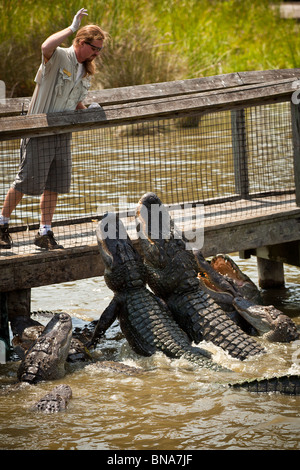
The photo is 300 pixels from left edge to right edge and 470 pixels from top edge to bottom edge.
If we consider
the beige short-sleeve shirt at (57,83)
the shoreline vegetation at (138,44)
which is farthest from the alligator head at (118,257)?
the shoreline vegetation at (138,44)

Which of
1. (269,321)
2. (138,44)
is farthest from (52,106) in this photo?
(138,44)

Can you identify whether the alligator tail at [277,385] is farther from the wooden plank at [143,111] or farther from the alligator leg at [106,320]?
the wooden plank at [143,111]

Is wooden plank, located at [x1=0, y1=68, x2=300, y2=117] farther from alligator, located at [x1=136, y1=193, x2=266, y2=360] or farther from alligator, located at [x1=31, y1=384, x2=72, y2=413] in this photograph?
alligator, located at [x1=31, y1=384, x2=72, y2=413]

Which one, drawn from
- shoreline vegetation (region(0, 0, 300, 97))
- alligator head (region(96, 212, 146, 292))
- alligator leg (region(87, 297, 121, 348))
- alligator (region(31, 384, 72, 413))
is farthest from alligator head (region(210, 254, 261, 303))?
shoreline vegetation (region(0, 0, 300, 97))

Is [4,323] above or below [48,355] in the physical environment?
above

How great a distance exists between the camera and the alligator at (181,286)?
5375mm

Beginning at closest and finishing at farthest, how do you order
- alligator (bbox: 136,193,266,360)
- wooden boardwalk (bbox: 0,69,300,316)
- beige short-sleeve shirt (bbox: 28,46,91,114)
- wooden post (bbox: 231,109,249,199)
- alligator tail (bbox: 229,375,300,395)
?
1. alligator tail (bbox: 229,375,300,395)
2. alligator (bbox: 136,193,266,360)
3. wooden boardwalk (bbox: 0,69,300,316)
4. beige short-sleeve shirt (bbox: 28,46,91,114)
5. wooden post (bbox: 231,109,249,199)

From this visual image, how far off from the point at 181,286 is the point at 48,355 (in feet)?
4.21

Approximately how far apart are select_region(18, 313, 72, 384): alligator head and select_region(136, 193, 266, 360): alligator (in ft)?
3.06

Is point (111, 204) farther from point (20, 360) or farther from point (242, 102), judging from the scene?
point (20, 360)

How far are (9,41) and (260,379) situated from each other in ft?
40.1

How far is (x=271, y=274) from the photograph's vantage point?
23.9 feet

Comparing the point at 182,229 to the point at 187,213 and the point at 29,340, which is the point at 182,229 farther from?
the point at 29,340

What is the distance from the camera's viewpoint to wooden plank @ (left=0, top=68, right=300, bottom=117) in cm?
613
